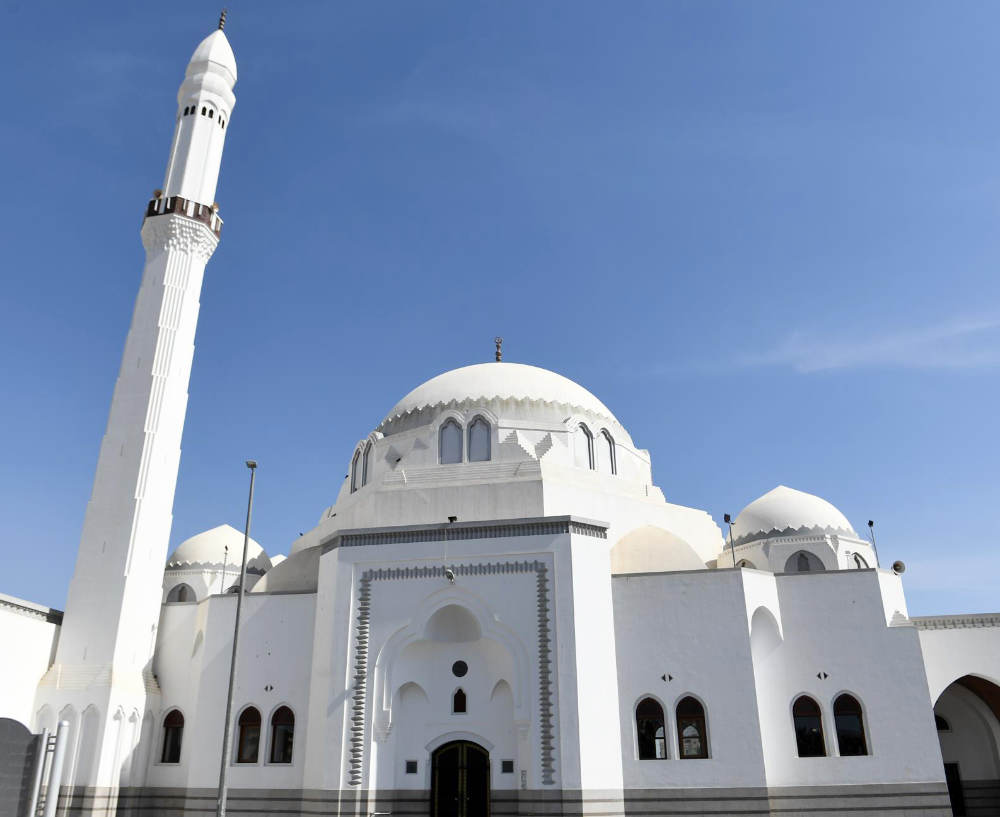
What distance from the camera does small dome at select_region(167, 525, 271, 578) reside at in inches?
1192

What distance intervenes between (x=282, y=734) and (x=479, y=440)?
340 inches

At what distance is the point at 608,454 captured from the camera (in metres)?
23.1

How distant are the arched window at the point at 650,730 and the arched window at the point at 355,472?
10.8m

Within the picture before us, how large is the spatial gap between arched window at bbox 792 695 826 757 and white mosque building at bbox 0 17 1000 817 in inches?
1.8

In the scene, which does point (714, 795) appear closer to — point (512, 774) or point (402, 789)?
point (512, 774)

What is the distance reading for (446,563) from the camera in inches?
692

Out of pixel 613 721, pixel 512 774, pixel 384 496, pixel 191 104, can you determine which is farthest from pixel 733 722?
pixel 191 104

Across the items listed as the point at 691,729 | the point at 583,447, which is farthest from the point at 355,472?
the point at 691,729

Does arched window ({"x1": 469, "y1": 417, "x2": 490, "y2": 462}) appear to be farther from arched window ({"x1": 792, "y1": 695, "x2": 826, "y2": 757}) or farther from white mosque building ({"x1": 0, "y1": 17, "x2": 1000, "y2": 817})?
arched window ({"x1": 792, "y1": 695, "x2": 826, "y2": 757})

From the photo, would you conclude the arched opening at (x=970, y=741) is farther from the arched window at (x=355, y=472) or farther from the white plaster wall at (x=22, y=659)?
the white plaster wall at (x=22, y=659)

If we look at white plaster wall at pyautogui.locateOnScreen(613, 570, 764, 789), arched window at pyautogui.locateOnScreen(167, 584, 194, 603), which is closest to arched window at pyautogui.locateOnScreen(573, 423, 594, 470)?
white plaster wall at pyautogui.locateOnScreen(613, 570, 764, 789)

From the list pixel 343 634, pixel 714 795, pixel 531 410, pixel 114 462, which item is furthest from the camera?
pixel 531 410

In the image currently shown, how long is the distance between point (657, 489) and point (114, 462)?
14.6m

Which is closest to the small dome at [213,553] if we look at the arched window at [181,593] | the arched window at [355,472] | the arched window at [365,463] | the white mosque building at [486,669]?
the arched window at [181,593]
